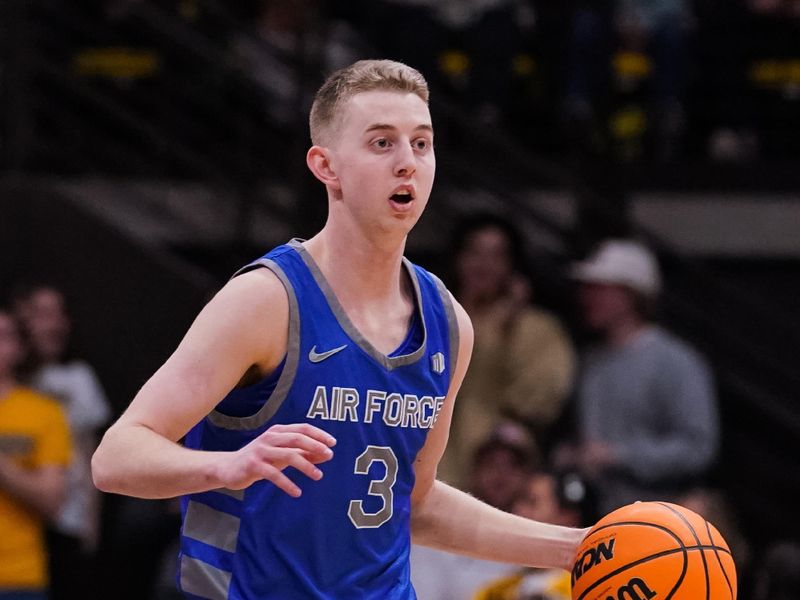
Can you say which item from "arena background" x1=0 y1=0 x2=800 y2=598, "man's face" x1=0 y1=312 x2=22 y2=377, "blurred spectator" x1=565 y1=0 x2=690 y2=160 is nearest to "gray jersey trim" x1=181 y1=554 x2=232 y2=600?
"man's face" x1=0 y1=312 x2=22 y2=377

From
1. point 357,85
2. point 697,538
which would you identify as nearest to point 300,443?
point 357,85

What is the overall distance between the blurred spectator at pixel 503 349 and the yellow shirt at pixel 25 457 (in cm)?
190

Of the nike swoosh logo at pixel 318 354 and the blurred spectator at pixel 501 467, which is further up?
the blurred spectator at pixel 501 467

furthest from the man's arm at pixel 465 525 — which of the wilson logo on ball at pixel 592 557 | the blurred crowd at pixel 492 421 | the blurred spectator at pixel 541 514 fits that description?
the blurred crowd at pixel 492 421

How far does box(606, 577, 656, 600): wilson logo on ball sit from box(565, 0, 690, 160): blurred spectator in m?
6.71

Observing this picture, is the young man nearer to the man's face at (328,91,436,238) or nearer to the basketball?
the man's face at (328,91,436,238)

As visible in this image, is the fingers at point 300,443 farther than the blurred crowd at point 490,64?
No

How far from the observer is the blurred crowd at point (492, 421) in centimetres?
726

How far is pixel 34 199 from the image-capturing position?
807 cm

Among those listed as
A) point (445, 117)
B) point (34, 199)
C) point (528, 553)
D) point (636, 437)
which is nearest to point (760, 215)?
point (445, 117)

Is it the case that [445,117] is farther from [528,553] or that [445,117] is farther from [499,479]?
[528,553]

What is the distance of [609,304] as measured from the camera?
771 cm

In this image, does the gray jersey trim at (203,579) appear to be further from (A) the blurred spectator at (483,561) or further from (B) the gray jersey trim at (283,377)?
(A) the blurred spectator at (483,561)

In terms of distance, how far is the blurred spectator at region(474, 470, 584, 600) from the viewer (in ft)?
21.0
